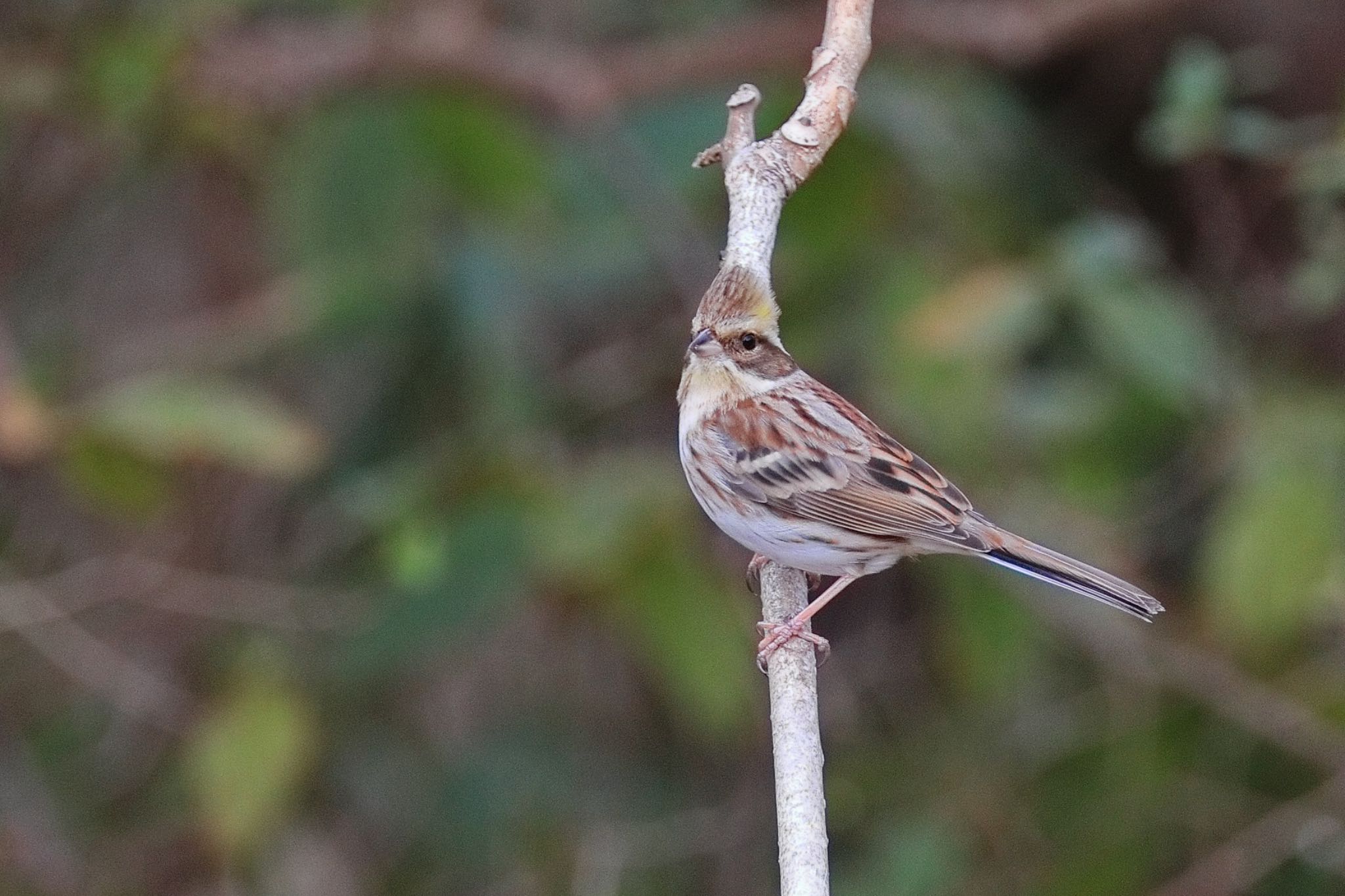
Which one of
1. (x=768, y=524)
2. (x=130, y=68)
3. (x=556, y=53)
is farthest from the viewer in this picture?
(x=556, y=53)

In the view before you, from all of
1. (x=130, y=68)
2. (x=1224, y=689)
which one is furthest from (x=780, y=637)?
(x=130, y=68)

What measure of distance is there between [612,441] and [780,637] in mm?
2936

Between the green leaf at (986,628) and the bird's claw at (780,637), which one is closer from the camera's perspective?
the bird's claw at (780,637)

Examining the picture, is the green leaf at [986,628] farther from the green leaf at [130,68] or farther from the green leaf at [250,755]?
the green leaf at [130,68]

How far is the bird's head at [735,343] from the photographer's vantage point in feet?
10.8

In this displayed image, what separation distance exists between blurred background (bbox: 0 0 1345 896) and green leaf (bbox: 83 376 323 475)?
0.01m

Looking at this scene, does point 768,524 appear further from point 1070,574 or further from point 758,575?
point 1070,574

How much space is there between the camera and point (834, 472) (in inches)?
149

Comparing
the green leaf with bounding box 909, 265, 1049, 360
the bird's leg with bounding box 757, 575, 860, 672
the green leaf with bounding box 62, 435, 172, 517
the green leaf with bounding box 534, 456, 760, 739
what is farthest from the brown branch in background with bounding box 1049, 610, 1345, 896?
the green leaf with bounding box 62, 435, 172, 517

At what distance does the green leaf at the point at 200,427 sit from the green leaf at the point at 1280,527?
2.16 m

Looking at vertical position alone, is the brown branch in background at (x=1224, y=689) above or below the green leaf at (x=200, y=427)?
below

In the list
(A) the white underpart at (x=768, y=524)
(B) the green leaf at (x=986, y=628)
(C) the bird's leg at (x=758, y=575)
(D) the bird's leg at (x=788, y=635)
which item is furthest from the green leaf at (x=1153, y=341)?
(D) the bird's leg at (x=788, y=635)

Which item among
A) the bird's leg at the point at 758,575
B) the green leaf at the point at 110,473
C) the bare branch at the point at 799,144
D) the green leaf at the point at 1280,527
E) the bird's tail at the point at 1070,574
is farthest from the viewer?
the green leaf at the point at 110,473

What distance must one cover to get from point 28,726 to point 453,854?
1467 millimetres
